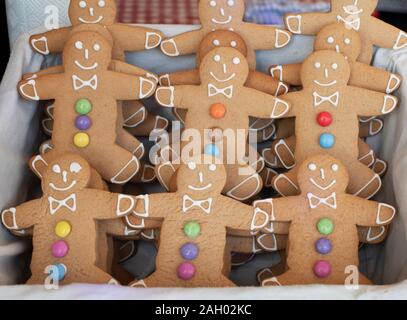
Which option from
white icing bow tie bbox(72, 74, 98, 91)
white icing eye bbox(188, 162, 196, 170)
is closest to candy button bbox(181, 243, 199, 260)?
white icing eye bbox(188, 162, 196, 170)

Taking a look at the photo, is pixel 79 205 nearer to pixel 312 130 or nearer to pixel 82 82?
pixel 82 82

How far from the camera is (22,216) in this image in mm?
777

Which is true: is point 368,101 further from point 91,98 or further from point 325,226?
point 91,98

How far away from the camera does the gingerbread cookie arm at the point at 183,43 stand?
3.28 feet

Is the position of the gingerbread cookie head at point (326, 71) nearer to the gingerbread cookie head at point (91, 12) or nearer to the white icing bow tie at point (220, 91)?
the white icing bow tie at point (220, 91)

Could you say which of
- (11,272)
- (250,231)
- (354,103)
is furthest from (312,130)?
(11,272)

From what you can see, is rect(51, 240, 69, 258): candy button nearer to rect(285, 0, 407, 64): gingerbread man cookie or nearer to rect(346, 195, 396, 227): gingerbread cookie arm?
rect(346, 195, 396, 227): gingerbread cookie arm

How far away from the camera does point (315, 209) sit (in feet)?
2.58

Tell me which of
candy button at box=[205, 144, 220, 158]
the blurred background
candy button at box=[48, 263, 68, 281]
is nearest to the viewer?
candy button at box=[48, 263, 68, 281]

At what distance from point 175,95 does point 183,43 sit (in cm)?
14

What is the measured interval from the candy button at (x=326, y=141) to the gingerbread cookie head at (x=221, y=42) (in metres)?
0.20

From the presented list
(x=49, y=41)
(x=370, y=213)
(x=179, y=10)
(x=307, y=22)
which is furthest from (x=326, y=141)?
(x=179, y=10)

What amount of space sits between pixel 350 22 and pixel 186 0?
826 millimetres

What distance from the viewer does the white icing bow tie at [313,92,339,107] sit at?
0.91 m
